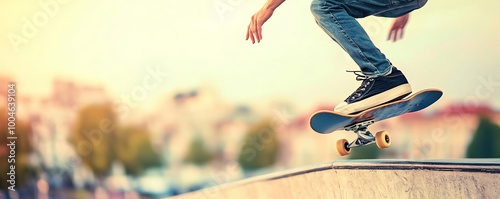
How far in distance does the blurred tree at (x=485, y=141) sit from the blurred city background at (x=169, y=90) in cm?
32

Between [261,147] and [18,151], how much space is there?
1411 mm

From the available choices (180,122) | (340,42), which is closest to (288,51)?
(340,42)

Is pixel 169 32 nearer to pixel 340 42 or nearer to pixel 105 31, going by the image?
pixel 105 31

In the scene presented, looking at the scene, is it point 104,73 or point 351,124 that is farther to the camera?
point 104,73

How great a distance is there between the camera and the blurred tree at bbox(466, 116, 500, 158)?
103 inches

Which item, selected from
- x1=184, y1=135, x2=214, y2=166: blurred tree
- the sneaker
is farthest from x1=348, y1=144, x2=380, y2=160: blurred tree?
x1=184, y1=135, x2=214, y2=166: blurred tree

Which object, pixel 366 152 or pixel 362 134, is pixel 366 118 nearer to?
pixel 362 134

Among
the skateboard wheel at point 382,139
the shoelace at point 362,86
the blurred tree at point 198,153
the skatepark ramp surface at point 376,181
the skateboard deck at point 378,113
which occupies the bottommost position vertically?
the skatepark ramp surface at point 376,181

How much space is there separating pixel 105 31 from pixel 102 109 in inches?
17.9

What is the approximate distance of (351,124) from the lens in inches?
106

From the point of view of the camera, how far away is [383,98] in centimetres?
256

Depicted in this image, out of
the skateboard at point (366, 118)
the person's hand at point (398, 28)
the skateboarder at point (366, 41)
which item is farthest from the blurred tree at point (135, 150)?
the person's hand at point (398, 28)

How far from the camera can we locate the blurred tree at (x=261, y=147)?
2.90m

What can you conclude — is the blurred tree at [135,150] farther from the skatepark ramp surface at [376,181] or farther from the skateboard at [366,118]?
the skateboard at [366,118]
